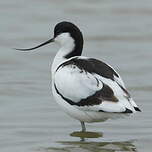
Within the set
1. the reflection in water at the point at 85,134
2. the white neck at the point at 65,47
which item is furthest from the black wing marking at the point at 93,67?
the reflection in water at the point at 85,134

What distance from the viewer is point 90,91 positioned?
1048cm

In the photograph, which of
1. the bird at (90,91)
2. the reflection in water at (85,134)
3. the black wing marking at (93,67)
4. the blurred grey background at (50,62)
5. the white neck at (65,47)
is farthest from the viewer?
the white neck at (65,47)

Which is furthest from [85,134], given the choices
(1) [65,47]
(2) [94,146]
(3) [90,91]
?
(1) [65,47]

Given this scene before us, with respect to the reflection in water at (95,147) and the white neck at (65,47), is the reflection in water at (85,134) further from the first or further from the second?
the white neck at (65,47)

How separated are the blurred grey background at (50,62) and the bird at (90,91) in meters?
0.42

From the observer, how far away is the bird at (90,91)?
1032 centimetres

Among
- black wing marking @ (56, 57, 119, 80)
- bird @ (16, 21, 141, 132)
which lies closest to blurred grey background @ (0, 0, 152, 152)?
bird @ (16, 21, 141, 132)

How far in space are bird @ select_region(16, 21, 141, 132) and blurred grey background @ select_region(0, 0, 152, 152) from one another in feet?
1.37

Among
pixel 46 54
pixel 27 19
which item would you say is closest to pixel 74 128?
pixel 46 54

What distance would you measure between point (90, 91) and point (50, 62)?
4.87 metres

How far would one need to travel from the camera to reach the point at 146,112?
1228 cm

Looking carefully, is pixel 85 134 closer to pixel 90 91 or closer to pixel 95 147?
pixel 95 147

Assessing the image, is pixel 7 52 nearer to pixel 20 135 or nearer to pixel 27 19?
pixel 27 19

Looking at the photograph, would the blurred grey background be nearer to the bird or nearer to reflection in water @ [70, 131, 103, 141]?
reflection in water @ [70, 131, 103, 141]
